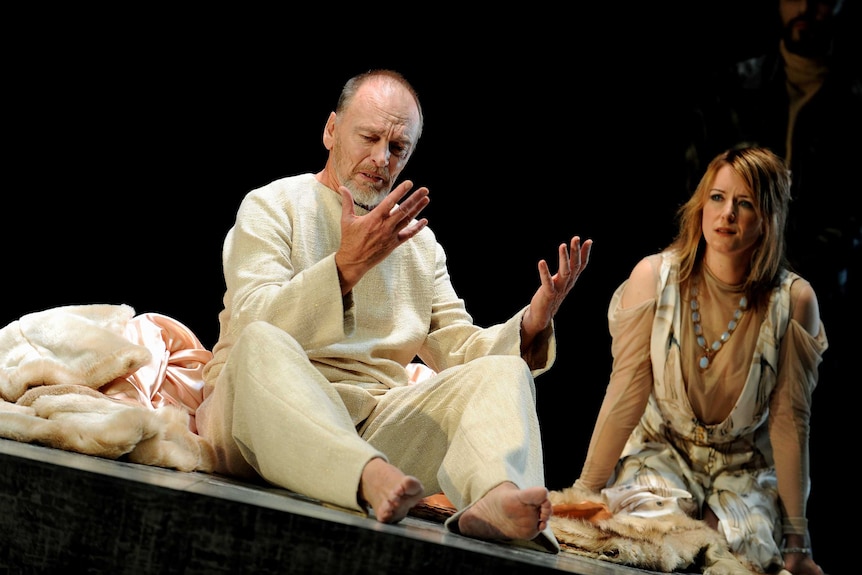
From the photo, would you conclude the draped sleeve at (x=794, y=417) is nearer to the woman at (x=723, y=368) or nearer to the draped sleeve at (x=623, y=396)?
the woman at (x=723, y=368)

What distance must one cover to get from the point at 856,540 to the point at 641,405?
1.67 metres

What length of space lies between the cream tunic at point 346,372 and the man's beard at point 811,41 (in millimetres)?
2608

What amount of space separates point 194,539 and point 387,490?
31cm

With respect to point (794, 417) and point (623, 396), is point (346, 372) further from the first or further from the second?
point (794, 417)

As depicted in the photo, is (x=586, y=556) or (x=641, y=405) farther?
(x=641, y=405)

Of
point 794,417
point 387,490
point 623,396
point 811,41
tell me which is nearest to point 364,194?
point 387,490

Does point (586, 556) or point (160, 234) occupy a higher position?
point (160, 234)

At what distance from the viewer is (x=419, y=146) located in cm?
395

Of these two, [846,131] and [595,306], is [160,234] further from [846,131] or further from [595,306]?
[846,131]

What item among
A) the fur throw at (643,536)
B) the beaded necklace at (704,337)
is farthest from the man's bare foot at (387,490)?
the beaded necklace at (704,337)

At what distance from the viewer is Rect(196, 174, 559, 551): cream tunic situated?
1796 millimetres

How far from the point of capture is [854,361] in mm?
4215

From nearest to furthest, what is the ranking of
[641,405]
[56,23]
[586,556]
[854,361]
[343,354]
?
[586,556], [343,354], [641,405], [56,23], [854,361]

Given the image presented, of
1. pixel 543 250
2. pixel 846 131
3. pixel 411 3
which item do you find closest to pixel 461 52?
pixel 411 3
